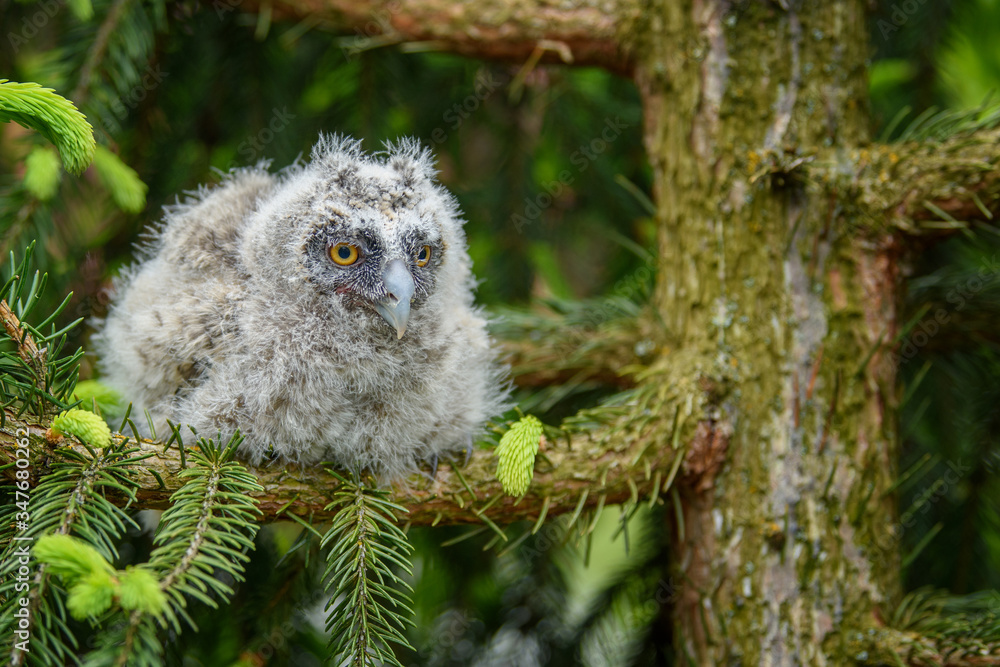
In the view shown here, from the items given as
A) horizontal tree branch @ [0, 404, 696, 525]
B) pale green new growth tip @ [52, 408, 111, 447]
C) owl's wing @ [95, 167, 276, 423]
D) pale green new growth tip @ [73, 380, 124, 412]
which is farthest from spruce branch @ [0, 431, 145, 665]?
pale green new growth tip @ [73, 380, 124, 412]

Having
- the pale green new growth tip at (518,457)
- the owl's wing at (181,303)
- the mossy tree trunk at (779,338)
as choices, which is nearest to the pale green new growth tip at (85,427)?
the owl's wing at (181,303)

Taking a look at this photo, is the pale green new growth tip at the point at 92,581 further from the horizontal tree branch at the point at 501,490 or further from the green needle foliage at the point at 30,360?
the horizontal tree branch at the point at 501,490

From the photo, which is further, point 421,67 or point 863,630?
point 421,67

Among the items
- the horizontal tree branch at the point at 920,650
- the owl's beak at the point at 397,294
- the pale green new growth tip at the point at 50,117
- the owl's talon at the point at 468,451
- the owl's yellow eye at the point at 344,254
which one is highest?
the owl's yellow eye at the point at 344,254

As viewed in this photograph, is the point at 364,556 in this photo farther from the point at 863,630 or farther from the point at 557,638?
the point at 557,638

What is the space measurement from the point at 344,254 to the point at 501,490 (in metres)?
0.77

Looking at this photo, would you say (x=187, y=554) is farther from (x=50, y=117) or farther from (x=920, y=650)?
(x=920, y=650)

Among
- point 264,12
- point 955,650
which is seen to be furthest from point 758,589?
point 264,12

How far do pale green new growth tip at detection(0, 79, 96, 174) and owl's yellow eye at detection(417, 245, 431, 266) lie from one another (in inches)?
33.1

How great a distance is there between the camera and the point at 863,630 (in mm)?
1937

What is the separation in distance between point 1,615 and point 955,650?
2161mm

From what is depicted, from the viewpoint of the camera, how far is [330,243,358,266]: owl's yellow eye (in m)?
1.92

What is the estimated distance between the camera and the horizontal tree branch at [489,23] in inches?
94.2

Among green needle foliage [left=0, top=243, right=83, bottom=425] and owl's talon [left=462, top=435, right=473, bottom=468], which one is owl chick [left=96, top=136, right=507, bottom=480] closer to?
owl's talon [left=462, top=435, right=473, bottom=468]
